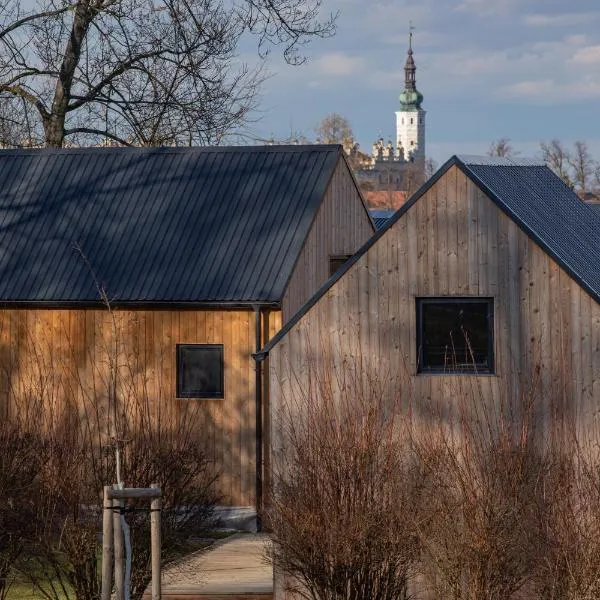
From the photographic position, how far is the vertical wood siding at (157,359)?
2292cm

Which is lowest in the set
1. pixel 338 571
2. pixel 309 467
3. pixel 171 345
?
pixel 338 571

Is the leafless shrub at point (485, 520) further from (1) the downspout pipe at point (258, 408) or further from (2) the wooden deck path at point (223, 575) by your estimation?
(1) the downspout pipe at point (258, 408)

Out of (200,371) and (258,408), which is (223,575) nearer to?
(258,408)

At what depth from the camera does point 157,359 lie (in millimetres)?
23438

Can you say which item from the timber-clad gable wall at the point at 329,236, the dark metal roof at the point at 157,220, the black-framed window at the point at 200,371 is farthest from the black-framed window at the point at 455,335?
the black-framed window at the point at 200,371

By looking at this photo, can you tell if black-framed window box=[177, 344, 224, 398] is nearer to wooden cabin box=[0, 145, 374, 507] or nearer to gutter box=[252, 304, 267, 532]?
wooden cabin box=[0, 145, 374, 507]

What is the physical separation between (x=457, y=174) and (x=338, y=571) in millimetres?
4896

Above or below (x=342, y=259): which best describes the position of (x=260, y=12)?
above

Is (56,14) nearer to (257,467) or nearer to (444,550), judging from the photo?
(257,467)

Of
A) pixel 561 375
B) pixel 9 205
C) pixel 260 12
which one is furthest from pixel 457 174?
pixel 260 12

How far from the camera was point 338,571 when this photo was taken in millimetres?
14758

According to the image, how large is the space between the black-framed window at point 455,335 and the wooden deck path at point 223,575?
289cm

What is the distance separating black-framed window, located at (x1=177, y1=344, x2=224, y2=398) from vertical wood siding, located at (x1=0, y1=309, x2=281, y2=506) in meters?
0.10

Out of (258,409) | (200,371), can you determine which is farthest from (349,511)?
(200,371)
